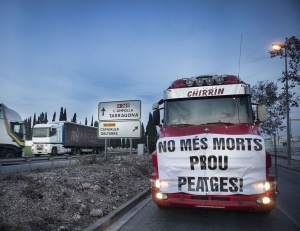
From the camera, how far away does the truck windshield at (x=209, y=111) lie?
221 inches

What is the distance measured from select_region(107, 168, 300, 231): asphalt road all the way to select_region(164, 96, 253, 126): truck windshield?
2038mm

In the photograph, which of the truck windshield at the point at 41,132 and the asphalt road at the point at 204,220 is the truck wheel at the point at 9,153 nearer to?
the truck windshield at the point at 41,132

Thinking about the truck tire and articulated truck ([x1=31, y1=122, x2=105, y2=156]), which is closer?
the truck tire

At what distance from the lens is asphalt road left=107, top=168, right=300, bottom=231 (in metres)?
4.86

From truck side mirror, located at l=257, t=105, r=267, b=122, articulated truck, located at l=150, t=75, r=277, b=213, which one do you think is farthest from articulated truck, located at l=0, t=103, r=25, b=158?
truck side mirror, located at l=257, t=105, r=267, b=122

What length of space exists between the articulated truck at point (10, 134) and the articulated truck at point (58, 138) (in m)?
6.88

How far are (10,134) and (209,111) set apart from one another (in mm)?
16980

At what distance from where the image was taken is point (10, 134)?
60.1ft

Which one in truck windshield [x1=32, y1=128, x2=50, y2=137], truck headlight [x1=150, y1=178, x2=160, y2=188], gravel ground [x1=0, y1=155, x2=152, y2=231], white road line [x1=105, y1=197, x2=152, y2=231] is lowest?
white road line [x1=105, y1=197, x2=152, y2=231]

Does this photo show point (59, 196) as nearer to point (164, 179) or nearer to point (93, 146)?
point (164, 179)

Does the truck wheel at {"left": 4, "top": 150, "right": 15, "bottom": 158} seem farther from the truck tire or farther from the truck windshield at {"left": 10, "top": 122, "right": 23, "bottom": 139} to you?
the truck windshield at {"left": 10, "top": 122, "right": 23, "bottom": 139}

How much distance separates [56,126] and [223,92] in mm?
24375

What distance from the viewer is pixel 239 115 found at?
5621mm

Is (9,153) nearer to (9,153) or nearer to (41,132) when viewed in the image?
(9,153)
